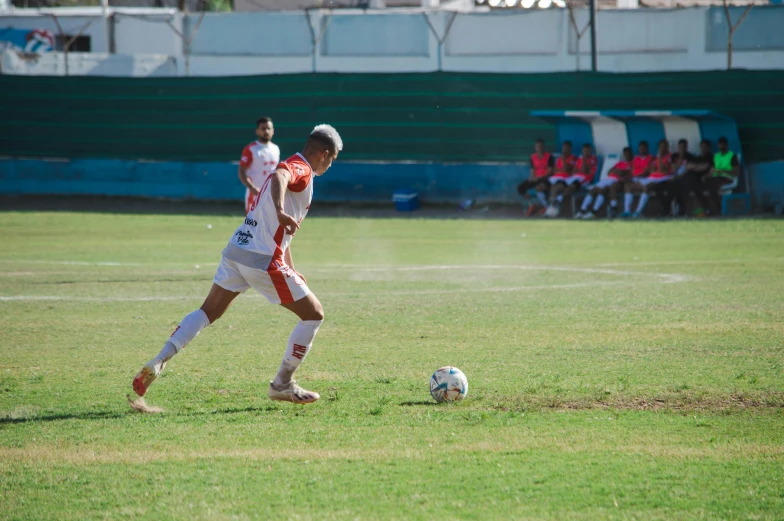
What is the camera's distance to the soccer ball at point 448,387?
670cm

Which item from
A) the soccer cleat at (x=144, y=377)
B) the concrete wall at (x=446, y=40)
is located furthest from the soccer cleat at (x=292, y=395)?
the concrete wall at (x=446, y=40)

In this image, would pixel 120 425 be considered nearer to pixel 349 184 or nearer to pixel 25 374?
pixel 25 374

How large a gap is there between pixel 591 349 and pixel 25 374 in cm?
468

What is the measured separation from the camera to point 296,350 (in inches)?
265

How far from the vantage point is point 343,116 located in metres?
25.1

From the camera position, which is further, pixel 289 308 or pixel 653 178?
pixel 653 178

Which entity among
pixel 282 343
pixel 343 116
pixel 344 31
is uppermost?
pixel 344 31

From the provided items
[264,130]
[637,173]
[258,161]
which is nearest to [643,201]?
[637,173]

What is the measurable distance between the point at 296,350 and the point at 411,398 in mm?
872

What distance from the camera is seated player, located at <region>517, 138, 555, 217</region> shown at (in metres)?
23.2

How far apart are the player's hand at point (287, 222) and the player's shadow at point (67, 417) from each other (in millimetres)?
1621

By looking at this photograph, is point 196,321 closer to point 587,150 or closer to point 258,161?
point 258,161

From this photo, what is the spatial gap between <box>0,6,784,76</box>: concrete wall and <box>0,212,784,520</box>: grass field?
71.1 feet

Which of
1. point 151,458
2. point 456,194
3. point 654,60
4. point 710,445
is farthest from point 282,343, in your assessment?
point 654,60
